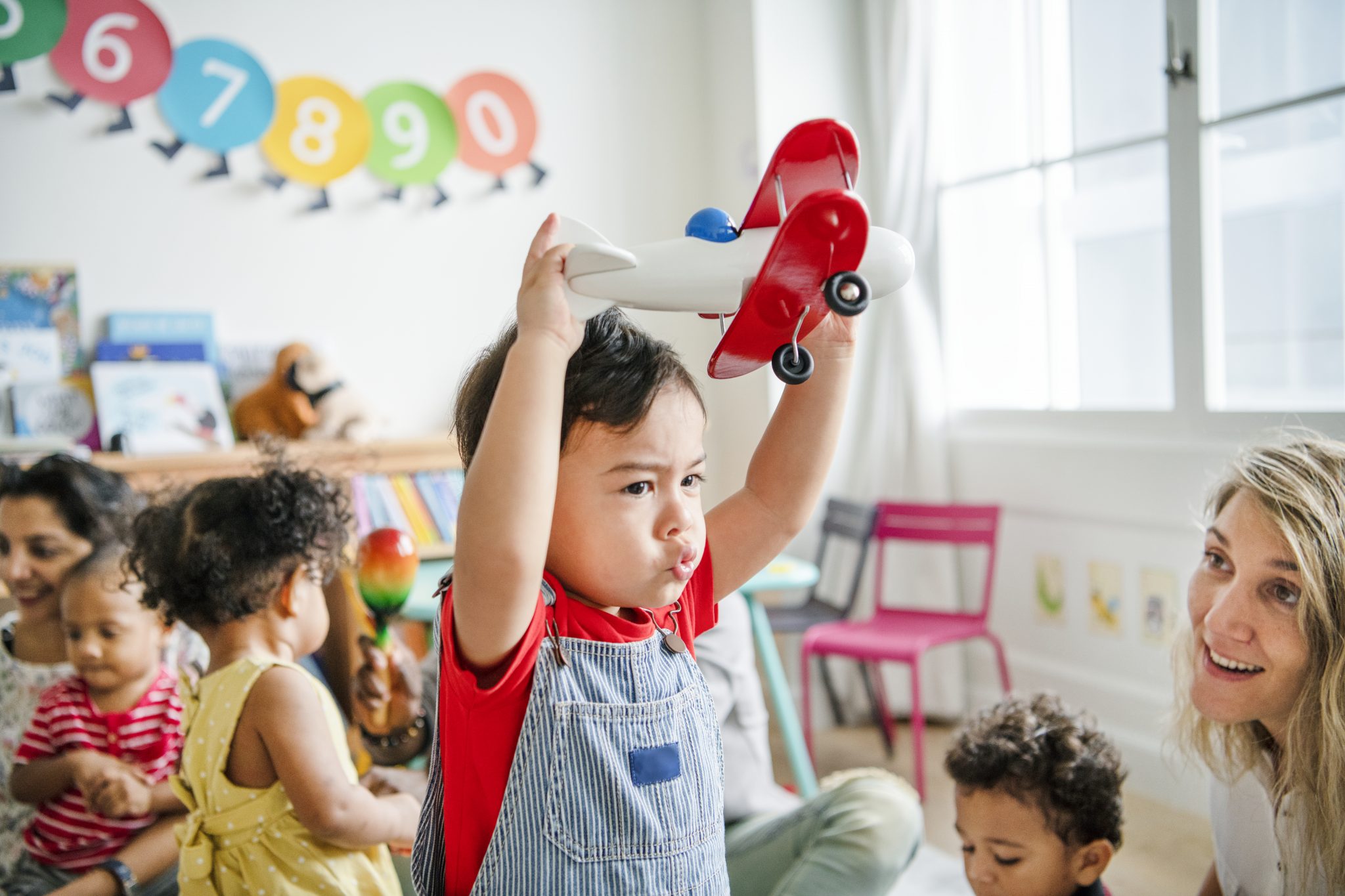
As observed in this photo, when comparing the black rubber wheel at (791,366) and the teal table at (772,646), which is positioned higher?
the black rubber wheel at (791,366)

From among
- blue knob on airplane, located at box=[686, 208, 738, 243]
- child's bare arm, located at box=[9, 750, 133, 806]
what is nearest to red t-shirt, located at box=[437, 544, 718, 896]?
blue knob on airplane, located at box=[686, 208, 738, 243]

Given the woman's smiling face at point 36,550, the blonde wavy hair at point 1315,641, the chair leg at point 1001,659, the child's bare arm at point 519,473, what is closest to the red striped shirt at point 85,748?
the woman's smiling face at point 36,550

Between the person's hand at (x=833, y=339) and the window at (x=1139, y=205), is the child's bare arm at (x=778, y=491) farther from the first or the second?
the window at (x=1139, y=205)

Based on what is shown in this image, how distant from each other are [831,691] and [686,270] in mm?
2757

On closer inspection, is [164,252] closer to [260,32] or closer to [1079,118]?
[260,32]

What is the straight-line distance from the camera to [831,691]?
3.30 metres

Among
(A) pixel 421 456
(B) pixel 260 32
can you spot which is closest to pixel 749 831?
(A) pixel 421 456

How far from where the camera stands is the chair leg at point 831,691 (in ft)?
10.7

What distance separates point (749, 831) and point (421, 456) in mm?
1666

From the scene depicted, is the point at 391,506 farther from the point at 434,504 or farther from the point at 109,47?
the point at 109,47

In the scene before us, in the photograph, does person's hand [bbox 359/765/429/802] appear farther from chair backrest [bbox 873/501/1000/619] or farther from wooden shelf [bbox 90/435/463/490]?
chair backrest [bbox 873/501/1000/619]

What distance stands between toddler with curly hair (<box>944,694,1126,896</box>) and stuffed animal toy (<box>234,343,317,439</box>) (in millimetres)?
2026

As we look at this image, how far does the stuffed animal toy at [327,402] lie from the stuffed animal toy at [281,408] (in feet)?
0.04

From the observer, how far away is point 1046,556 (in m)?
3.00
